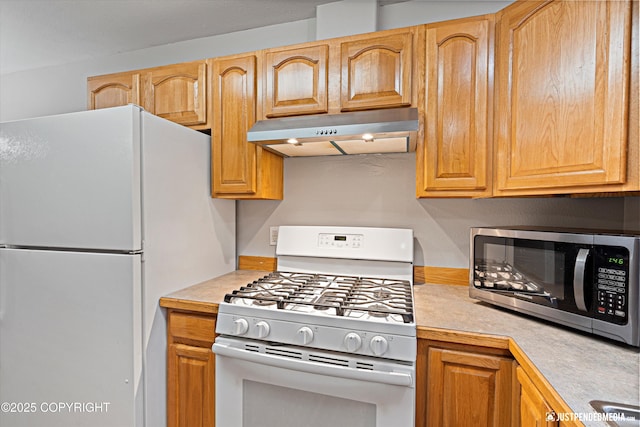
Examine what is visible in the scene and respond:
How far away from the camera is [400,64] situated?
1437mm

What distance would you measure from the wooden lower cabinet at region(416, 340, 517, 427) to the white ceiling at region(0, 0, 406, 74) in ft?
5.93

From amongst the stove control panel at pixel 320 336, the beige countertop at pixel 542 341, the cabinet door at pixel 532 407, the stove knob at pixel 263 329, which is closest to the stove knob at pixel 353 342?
the stove control panel at pixel 320 336

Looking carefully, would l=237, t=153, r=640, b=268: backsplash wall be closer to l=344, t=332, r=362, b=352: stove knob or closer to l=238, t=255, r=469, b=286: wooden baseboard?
l=238, t=255, r=469, b=286: wooden baseboard

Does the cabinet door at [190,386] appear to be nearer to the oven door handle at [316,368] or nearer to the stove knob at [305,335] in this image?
the oven door handle at [316,368]

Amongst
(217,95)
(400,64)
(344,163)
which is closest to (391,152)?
(344,163)

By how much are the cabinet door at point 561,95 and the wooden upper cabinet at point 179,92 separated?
151cm

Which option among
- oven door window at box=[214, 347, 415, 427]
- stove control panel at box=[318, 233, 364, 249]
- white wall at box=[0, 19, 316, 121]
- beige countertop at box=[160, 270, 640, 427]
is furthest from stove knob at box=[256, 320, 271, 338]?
white wall at box=[0, 19, 316, 121]

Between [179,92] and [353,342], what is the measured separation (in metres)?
1.65

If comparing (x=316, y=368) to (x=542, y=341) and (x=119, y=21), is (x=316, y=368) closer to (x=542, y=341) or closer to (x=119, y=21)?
(x=542, y=341)

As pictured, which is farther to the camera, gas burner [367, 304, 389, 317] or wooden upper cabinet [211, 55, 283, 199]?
wooden upper cabinet [211, 55, 283, 199]

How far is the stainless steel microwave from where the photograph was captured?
35.6 inches

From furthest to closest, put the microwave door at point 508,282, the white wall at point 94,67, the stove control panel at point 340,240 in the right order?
the white wall at point 94,67 → the stove control panel at point 340,240 → the microwave door at point 508,282

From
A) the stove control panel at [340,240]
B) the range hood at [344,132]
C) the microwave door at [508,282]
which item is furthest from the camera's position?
the stove control panel at [340,240]

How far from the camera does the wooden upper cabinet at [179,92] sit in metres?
1.75
